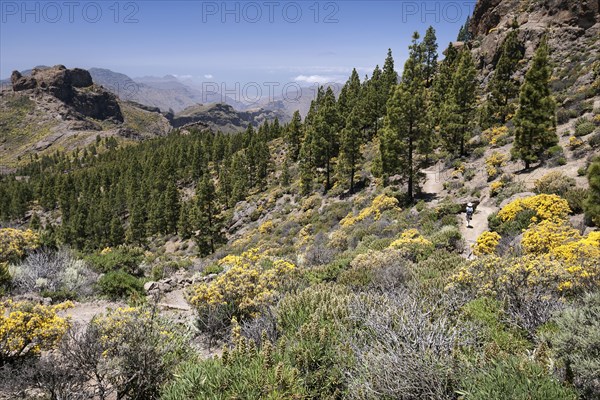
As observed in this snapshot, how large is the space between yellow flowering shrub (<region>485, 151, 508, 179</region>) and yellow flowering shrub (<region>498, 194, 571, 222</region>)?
10.1 m

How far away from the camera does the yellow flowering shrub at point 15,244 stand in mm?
16297

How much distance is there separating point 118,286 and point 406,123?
79.4ft

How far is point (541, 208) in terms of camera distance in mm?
15312

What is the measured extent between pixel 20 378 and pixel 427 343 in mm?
7262

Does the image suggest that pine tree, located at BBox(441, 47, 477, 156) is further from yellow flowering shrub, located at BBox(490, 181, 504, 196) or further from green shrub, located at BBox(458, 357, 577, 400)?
green shrub, located at BBox(458, 357, 577, 400)

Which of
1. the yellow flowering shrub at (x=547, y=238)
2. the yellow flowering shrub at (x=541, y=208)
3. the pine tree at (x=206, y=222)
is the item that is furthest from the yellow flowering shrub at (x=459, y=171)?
the pine tree at (x=206, y=222)

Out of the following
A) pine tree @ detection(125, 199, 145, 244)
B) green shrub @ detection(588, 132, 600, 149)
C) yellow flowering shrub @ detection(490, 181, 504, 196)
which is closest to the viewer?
green shrub @ detection(588, 132, 600, 149)

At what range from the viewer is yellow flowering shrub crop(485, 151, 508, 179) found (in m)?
26.2

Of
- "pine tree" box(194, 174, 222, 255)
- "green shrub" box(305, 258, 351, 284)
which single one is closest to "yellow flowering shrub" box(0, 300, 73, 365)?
"green shrub" box(305, 258, 351, 284)

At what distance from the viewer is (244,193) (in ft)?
202

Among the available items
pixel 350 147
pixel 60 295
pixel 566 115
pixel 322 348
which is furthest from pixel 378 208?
Answer: pixel 322 348

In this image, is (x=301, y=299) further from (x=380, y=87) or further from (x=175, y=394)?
(x=380, y=87)

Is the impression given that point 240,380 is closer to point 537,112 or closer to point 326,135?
point 537,112

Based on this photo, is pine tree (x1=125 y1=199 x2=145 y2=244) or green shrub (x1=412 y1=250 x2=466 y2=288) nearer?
green shrub (x1=412 y1=250 x2=466 y2=288)
